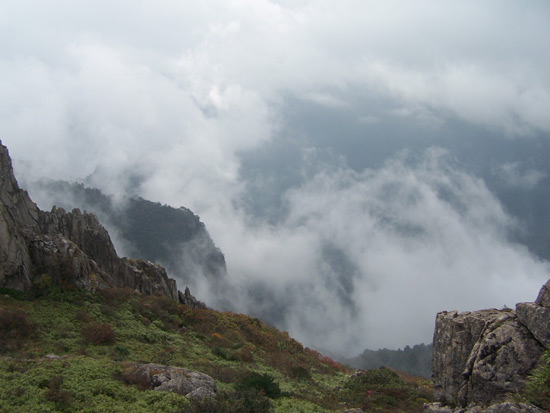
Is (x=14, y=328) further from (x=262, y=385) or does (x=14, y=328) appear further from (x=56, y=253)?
(x=262, y=385)

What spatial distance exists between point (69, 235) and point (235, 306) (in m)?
164

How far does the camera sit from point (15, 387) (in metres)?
15.7

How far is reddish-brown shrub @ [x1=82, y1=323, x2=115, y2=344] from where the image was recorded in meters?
24.0

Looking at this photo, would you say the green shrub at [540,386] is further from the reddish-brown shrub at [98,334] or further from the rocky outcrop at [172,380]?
the reddish-brown shrub at [98,334]

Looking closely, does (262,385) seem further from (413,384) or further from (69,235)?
(69,235)

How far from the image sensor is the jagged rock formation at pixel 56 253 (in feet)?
91.2

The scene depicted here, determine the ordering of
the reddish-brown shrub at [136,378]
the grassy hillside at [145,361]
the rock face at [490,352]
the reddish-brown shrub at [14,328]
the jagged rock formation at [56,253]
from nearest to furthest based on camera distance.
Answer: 1. the rock face at [490,352]
2. the grassy hillside at [145,361]
3. the reddish-brown shrub at [136,378]
4. the reddish-brown shrub at [14,328]
5. the jagged rock formation at [56,253]

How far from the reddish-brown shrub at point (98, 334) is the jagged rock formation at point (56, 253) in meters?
6.06

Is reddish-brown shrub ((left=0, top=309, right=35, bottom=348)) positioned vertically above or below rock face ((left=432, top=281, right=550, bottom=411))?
above

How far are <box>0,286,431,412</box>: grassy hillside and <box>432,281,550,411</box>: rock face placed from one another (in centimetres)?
672

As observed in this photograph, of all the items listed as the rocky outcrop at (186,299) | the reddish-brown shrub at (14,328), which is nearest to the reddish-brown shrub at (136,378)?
the reddish-brown shrub at (14,328)

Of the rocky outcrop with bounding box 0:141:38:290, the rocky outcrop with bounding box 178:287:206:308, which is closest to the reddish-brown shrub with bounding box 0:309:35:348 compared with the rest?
the rocky outcrop with bounding box 0:141:38:290

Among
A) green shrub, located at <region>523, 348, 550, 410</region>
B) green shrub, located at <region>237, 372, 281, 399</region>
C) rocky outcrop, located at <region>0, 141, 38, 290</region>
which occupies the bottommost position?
green shrub, located at <region>523, 348, 550, 410</region>

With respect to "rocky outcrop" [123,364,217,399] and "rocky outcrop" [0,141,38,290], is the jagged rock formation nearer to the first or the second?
"rocky outcrop" [0,141,38,290]
